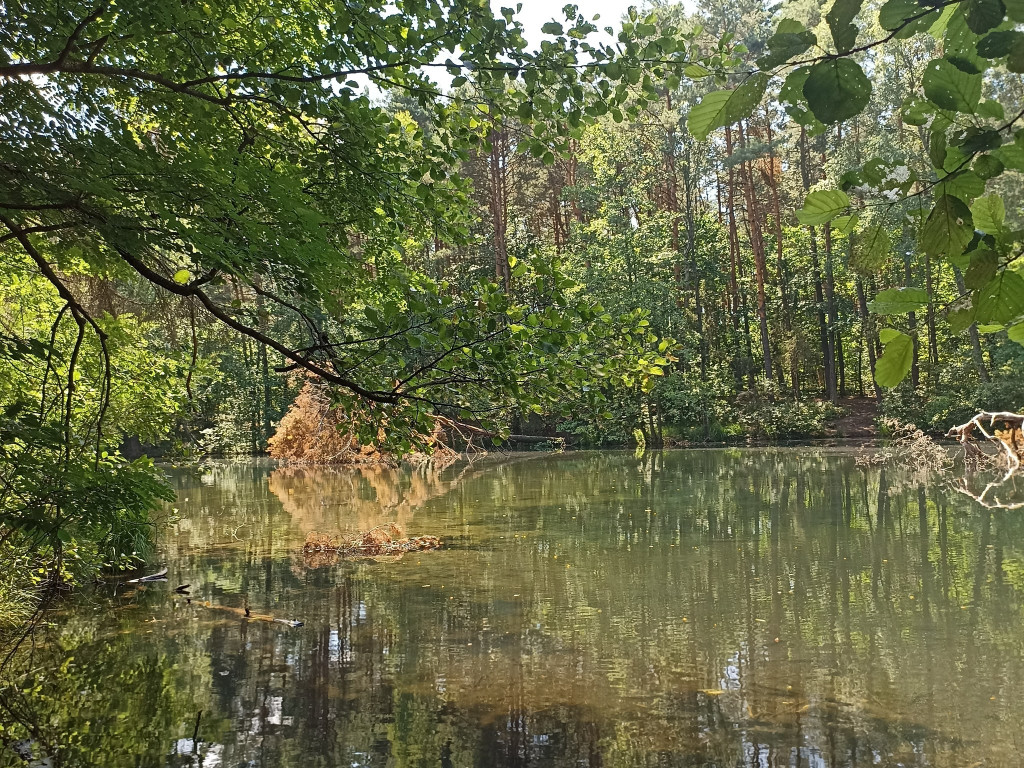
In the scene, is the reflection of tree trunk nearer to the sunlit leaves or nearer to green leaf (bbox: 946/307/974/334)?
green leaf (bbox: 946/307/974/334)

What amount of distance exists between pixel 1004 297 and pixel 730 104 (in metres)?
0.44

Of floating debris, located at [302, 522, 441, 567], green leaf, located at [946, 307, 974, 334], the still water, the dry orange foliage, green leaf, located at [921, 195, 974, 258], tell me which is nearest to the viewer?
green leaf, located at [921, 195, 974, 258]

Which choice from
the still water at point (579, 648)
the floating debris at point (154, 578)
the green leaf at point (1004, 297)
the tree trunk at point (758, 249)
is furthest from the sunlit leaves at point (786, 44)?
the tree trunk at point (758, 249)

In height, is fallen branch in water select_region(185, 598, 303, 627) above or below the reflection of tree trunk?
below

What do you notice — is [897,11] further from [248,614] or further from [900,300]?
[248,614]

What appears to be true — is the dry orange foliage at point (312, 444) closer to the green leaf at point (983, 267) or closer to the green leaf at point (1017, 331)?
the green leaf at point (1017, 331)

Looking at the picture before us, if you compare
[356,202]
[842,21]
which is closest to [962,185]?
[842,21]

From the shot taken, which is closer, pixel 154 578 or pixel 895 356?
pixel 895 356

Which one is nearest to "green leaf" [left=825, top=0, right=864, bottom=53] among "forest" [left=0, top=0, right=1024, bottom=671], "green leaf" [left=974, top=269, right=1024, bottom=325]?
"forest" [left=0, top=0, right=1024, bottom=671]

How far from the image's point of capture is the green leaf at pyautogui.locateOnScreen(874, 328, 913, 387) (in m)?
0.94

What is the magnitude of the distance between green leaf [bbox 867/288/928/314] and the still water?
4250mm

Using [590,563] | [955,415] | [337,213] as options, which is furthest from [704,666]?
[955,415]

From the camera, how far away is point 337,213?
4.79 metres

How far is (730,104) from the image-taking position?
93 centimetres
